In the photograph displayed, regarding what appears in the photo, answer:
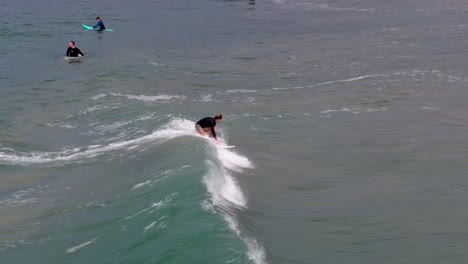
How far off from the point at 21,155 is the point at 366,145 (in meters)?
10.6

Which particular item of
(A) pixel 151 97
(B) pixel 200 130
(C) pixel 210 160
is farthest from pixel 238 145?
(A) pixel 151 97

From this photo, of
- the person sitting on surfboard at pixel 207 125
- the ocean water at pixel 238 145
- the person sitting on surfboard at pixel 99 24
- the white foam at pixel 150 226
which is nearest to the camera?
the white foam at pixel 150 226

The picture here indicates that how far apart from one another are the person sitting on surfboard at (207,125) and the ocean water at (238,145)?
1.44ft

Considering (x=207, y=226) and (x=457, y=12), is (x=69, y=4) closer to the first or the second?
(x=457, y=12)

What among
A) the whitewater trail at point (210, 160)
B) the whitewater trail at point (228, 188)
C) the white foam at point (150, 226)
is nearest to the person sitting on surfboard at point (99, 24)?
the whitewater trail at point (210, 160)

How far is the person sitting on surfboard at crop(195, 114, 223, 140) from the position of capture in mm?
21750

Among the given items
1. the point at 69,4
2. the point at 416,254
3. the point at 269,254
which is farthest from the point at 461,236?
the point at 69,4

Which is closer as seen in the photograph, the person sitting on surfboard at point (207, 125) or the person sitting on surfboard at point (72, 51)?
the person sitting on surfboard at point (207, 125)

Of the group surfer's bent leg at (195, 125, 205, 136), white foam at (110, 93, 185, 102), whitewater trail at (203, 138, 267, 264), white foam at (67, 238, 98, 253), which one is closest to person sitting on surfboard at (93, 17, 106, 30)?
white foam at (110, 93, 185, 102)

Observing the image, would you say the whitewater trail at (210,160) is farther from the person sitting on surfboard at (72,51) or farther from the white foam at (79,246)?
the person sitting on surfboard at (72,51)

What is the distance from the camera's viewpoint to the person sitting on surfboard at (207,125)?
21750mm

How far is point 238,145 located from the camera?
896 inches

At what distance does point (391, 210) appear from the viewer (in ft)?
56.4

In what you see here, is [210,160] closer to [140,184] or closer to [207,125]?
[140,184]
